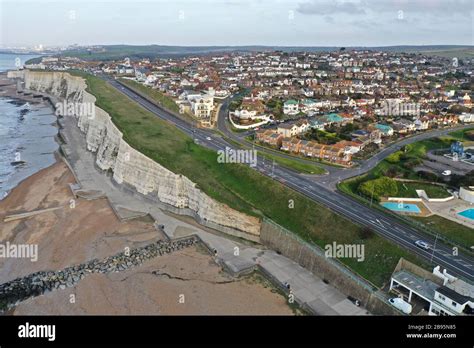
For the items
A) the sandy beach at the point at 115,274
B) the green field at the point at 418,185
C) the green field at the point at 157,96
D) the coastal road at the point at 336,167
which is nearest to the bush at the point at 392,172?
the green field at the point at 418,185

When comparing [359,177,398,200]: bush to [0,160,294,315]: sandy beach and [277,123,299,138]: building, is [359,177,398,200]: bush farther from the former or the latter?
[277,123,299,138]: building

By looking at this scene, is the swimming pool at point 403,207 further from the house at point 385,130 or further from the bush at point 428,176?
the house at point 385,130

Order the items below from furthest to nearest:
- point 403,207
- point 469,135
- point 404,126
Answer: point 404,126 < point 469,135 < point 403,207

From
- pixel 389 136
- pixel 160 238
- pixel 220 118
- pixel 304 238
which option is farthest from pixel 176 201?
pixel 389 136

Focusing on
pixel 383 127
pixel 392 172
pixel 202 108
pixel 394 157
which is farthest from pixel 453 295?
pixel 202 108

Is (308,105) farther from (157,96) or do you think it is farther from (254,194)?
(254,194)

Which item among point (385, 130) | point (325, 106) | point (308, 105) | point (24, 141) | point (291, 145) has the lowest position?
point (24, 141)
